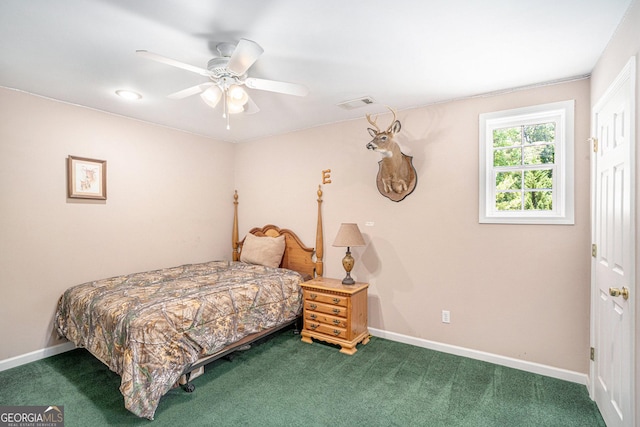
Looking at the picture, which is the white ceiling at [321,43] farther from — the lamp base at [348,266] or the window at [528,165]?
the lamp base at [348,266]

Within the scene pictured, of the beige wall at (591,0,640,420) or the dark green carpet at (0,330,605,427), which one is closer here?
the beige wall at (591,0,640,420)

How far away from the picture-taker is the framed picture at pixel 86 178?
10.6ft

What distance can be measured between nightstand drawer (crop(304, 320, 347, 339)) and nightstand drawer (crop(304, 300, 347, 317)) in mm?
137

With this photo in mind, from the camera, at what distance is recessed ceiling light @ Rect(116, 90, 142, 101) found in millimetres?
2944

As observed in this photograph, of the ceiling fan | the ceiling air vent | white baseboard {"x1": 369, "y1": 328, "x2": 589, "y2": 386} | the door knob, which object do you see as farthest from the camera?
the ceiling air vent

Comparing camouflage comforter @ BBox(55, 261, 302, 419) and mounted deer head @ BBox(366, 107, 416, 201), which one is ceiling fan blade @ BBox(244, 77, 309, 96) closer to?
mounted deer head @ BBox(366, 107, 416, 201)

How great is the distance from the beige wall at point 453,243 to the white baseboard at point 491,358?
0.04 m

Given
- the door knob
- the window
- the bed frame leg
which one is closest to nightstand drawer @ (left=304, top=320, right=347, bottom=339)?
the bed frame leg

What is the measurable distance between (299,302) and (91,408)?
198cm

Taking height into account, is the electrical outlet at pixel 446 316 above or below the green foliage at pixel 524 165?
below

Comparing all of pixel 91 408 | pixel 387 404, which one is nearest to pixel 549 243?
pixel 387 404

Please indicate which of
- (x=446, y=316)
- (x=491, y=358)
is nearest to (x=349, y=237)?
(x=446, y=316)

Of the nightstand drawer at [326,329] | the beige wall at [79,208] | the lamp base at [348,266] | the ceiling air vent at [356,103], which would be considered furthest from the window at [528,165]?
the beige wall at [79,208]

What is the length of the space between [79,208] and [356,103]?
9.95 feet
